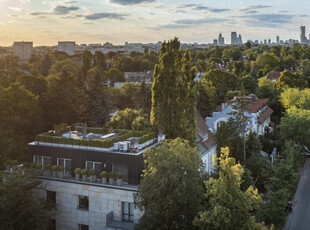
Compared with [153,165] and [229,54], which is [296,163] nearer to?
[153,165]

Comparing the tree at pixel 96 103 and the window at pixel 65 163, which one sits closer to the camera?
the window at pixel 65 163

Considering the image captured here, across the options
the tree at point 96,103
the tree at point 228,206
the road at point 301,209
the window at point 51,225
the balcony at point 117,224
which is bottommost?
the road at point 301,209

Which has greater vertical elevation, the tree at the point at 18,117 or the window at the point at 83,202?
the tree at the point at 18,117

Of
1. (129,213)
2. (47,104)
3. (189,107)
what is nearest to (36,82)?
(47,104)

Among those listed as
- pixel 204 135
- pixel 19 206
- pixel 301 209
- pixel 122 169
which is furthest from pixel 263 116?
pixel 19 206

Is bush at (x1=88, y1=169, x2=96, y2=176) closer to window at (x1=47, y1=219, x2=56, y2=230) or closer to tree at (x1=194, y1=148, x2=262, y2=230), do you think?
window at (x1=47, y1=219, x2=56, y2=230)

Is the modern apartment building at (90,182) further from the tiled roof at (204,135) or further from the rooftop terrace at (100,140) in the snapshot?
the tiled roof at (204,135)

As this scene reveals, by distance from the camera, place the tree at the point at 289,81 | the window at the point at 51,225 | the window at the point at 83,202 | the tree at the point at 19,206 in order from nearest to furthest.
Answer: the tree at the point at 19,206 → the window at the point at 83,202 → the window at the point at 51,225 → the tree at the point at 289,81

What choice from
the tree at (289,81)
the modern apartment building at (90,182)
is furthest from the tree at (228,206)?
the tree at (289,81)
